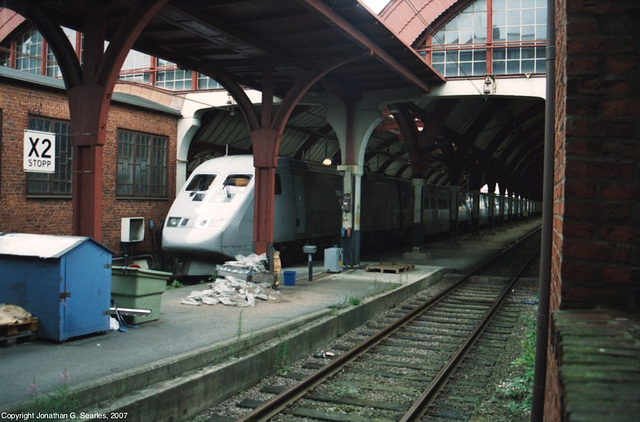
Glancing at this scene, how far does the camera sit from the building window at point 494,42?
1644 centimetres

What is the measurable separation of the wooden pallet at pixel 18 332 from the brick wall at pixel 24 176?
29.3ft

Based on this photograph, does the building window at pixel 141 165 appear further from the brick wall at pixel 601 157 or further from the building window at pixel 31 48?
the brick wall at pixel 601 157

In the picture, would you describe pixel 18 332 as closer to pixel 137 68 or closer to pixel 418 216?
pixel 418 216

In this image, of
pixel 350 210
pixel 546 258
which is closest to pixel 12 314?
pixel 546 258

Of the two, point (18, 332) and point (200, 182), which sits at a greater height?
point (200, 182)

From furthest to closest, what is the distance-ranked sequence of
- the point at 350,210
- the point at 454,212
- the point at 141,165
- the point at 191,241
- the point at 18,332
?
the point at 454,212
the point at 141,165
the point at 350,210
the point at 191,241
the point at 18,332

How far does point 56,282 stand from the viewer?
6.22 metres

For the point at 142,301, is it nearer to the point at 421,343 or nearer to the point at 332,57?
the point at 421,343

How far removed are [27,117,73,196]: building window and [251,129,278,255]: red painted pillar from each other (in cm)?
667

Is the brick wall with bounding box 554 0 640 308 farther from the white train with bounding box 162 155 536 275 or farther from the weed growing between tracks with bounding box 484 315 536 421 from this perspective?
the white train with bounding box 162 155 536 275

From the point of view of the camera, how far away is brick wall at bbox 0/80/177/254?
1403cm

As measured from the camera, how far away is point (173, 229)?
13602 millimetres

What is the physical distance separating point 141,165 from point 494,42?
12.0m

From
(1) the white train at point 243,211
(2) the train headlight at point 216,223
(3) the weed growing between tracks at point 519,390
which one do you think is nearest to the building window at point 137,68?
(1) the white train at point 243,211
